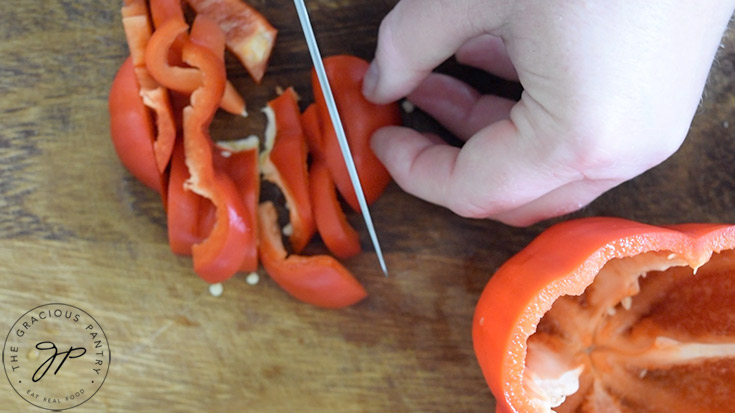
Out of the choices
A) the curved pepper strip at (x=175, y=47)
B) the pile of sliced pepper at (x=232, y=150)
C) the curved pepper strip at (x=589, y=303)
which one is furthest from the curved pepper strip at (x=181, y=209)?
the curved pepper strip at (x=589, y=303)

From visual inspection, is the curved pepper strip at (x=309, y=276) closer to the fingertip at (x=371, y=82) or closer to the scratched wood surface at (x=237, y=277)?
the scratched wood surface at (x=237, y=277)

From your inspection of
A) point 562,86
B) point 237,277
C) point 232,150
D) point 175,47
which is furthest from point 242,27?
→ point 562,86

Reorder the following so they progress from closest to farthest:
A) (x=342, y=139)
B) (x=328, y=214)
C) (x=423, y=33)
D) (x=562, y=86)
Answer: (x=562, y=86) → (x=423, y=33) → (x=342, y=139) → (x=328, y=214)

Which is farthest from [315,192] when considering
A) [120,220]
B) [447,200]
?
[120,220]

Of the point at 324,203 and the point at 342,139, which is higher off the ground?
the point at 342,139

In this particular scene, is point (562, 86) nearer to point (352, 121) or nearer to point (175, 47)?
point (352, 121)

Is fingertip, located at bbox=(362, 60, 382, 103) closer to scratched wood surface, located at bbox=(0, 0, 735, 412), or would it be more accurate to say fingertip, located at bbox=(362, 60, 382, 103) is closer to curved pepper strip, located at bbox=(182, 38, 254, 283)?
scratched wood surface, located at bbox=(0, 0, 735, 412)

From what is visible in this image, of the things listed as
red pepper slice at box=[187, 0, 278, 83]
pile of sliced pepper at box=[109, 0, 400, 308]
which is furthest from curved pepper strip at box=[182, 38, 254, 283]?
red pepper slice at box=[187, 0, 278, 83]
